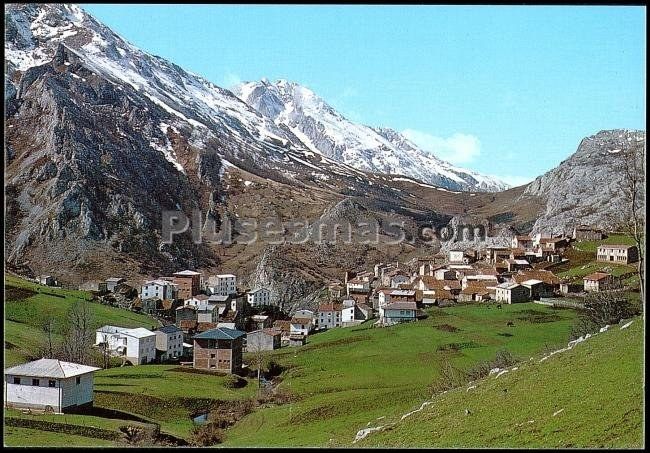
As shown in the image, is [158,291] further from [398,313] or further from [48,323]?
[398,313]

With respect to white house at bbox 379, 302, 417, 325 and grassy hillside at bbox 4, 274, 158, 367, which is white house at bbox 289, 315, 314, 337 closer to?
white house at bbox 379, 302, 417, 325

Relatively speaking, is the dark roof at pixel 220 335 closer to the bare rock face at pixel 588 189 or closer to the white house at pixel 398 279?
the white house at pixel 398 279

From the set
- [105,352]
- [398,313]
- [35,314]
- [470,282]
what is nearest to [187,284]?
[35,314]

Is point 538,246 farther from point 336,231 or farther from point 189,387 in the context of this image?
point 189,387

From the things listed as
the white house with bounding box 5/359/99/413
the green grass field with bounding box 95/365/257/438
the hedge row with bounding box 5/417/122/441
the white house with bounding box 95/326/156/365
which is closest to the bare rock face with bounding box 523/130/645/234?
the white house with bounding box 95/326/156/365

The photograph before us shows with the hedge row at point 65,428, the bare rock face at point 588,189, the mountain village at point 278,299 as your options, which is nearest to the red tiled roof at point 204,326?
the mountain village at point 278,299
